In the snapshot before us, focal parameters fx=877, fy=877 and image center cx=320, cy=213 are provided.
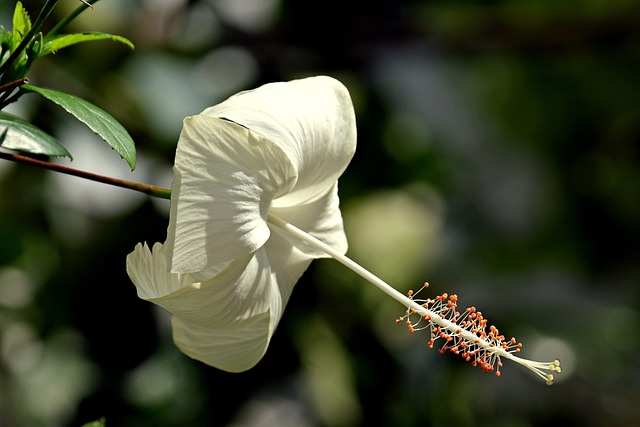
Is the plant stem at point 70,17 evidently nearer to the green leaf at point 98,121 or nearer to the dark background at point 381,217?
the green leaf at point 98,121

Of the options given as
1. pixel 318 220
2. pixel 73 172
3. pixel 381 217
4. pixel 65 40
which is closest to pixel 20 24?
pixel 65 40

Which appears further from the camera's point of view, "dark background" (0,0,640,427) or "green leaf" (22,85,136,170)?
"dark background" (0,0,640,427)

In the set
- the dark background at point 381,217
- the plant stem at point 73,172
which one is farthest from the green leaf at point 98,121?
the dark background at point 381,217

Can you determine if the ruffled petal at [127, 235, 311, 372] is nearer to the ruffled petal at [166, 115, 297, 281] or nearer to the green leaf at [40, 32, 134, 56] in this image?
the ruffled petal at [166, 115, 297, 281]

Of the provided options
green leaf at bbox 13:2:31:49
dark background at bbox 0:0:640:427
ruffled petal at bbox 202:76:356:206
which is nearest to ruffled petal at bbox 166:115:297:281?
ruffled petal at bbox 202:76:356:206

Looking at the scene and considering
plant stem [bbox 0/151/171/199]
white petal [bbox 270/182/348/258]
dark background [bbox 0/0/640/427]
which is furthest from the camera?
dark background [bbox 0/0/640/427]

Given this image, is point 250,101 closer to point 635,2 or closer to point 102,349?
point 102,349

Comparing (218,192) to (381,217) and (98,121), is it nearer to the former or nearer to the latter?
(98,121)
